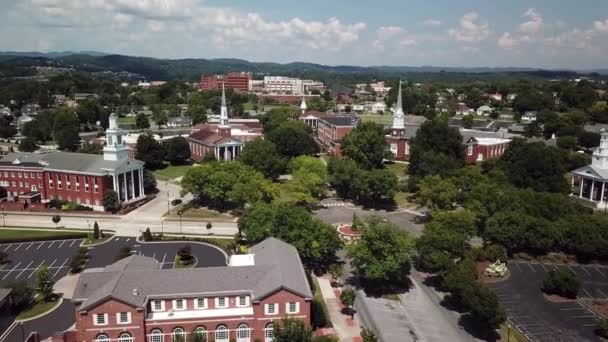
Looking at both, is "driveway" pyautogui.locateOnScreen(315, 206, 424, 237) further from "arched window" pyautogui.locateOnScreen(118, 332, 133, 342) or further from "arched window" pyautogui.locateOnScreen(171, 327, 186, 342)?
"arched window" pyautogui.locateOnScreen(118, 332, 133, 342)

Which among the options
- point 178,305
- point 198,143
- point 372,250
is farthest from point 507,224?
point 198,143

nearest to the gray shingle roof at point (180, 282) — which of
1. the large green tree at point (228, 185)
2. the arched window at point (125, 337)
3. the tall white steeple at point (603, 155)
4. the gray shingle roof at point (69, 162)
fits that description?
the arched window at point (125, 337)

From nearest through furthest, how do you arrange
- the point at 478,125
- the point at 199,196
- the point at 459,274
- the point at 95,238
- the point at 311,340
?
the point at 311,340, the point at 459,274, the point at 95,238, the point at 199,196, the point at 478,125

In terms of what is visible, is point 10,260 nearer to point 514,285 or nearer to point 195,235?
point 195,235

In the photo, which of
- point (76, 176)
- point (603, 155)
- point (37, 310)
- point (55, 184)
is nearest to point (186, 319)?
point (37, 310)

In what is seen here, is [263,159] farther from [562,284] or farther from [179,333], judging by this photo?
[562,284]

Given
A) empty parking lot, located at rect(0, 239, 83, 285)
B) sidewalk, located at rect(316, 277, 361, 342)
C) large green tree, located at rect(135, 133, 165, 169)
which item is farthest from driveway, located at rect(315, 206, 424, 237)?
large green tree, located at rect(135, 133, 165, 169)

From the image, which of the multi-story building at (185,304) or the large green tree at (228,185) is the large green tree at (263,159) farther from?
the multi-story building at (185,304)
